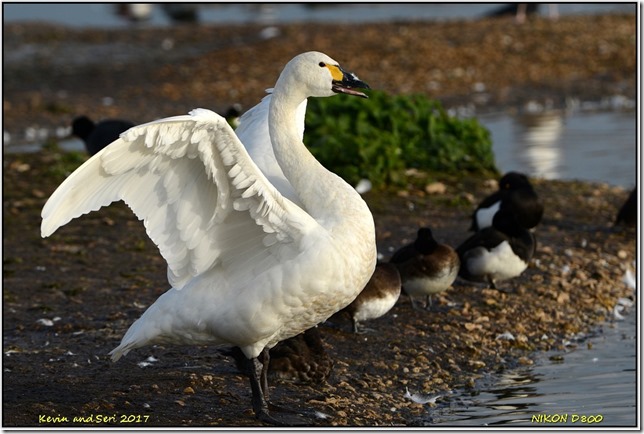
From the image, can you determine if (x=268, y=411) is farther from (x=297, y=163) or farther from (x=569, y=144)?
(x=569, y=144)

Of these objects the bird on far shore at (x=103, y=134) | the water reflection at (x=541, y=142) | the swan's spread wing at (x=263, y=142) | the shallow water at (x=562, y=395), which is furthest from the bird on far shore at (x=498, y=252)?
the bird on far shore at (x=103, y=134)

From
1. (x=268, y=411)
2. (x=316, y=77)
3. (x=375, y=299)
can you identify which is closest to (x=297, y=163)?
(x=316, y=77)

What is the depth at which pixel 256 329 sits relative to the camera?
6414 millimetres

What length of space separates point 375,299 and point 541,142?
334 inches

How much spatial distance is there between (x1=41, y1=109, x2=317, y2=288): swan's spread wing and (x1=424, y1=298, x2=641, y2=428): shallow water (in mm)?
1597

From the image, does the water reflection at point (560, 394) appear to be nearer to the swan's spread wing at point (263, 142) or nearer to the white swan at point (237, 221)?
the white swan at point (237, 221)

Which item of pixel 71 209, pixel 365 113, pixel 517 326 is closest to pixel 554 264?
pixel 517 326

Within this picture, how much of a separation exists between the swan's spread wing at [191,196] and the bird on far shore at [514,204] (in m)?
3.82

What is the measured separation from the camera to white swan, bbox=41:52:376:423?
5.92m

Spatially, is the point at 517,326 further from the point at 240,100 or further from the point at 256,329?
the point at 240,100

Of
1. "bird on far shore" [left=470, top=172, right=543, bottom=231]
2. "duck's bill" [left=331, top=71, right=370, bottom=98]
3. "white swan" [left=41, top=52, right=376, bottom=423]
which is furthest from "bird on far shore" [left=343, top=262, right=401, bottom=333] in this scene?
"bird on far shore" [left=470, top=172, right=543, bottom=231]

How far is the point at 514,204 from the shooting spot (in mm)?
9844

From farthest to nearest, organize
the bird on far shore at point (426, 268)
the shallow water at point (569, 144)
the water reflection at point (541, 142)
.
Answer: the water reflection at point (541, 142) → the shallow water at point (569, 144) → the bird on far shore at point (426, 268)

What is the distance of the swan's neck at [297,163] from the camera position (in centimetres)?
652
